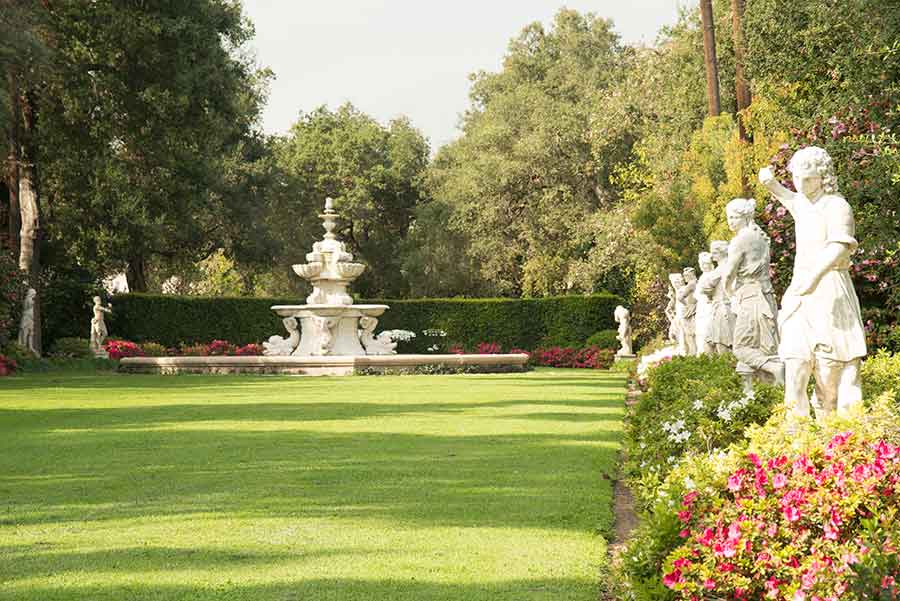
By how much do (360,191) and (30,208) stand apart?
2386 cm

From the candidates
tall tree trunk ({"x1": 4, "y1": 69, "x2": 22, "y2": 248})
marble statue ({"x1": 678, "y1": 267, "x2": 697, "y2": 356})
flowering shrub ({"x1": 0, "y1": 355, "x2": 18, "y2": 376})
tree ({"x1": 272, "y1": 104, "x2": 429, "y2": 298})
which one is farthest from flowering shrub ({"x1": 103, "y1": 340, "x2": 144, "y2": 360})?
tree ({"x1": 272, "y1": 104, "x2": 429, "y2": 298})

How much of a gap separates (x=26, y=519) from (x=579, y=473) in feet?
14.1

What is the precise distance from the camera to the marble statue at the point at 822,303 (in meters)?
7.35

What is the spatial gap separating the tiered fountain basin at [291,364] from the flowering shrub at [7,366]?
255cm

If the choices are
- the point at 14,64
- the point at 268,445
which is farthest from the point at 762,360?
the point at 14,64

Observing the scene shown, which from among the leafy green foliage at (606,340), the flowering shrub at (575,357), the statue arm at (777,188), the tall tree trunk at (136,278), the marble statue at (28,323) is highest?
the tall tree trunk at (136,278)

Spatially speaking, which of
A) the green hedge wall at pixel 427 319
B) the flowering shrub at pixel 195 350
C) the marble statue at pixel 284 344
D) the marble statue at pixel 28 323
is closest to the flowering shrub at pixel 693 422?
the marble statue at pixel 284 344

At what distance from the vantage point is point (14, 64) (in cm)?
2630

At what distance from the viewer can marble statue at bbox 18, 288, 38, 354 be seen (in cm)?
3128

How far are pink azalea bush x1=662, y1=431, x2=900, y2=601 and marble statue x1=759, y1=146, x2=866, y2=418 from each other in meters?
2.71

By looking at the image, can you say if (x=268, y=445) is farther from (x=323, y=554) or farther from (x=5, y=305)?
(x=5, y=305)

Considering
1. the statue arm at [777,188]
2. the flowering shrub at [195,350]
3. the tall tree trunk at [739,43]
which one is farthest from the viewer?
the flowering shrub at [195,350]

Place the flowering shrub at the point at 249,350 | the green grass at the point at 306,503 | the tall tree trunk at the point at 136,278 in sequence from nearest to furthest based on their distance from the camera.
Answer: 1. the green grass at the point at 306,503
2. the flowering shrub at the point at 249,350
3. the tall tree trunk at the point at 136,278

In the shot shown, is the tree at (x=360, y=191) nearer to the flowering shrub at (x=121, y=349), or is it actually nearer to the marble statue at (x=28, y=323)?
the flowering shrub at (x=121, y=349)
